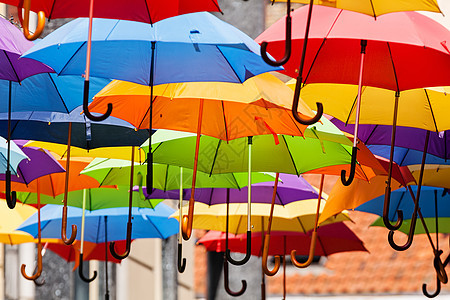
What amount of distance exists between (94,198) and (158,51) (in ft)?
10.4

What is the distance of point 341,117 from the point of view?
6137 mm

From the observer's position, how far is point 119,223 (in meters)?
9.05

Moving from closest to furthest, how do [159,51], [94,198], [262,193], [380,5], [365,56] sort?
1. [380,5]
2. [159,51]
3. [365,56]
4. [262,193]
5. [94,198]

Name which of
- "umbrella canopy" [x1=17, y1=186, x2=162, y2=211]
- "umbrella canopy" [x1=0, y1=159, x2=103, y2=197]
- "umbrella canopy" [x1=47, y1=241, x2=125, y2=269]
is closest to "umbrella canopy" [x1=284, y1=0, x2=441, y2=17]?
"umbrella canopy" [x1=0, y1=159, x2=103, y2=197]

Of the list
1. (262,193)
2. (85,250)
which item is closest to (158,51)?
(262,193)

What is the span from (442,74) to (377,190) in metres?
1.94

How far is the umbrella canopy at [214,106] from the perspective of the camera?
5.38 metres

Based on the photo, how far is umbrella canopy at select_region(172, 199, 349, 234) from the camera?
26.4ft

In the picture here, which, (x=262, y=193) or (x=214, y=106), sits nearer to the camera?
(x=214, y=106)

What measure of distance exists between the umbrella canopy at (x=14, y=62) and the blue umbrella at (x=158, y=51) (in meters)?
0.20

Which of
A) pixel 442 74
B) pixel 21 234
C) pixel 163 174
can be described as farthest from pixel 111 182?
pixel 442 74

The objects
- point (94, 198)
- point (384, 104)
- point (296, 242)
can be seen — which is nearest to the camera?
point (384, 104)

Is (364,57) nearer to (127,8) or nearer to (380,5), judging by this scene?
(380,5)

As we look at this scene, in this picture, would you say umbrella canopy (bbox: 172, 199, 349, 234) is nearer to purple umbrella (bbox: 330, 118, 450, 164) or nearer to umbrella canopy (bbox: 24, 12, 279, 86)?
purple umbrella (bbox: 330, 118, 450, 164)
